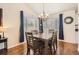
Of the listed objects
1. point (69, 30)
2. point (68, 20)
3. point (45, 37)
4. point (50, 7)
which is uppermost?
point (50, 7)

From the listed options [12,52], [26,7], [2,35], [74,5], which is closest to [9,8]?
[26,7]

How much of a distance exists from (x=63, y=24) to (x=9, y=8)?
0.99 m

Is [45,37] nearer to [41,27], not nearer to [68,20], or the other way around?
[41,27]

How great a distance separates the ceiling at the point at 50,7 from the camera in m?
2.20

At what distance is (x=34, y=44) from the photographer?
225 centimetres

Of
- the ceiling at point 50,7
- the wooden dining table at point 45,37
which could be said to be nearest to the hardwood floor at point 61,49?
the wooden dining table at point 45,37

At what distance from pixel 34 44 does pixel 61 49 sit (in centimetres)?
49

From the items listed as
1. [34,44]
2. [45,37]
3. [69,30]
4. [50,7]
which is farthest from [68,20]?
[34,44]

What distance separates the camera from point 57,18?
217 centimetres

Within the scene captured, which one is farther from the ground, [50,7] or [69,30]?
[50,7]

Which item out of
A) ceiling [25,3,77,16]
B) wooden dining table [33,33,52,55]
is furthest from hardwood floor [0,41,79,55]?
ceiling [25,3,77,16]

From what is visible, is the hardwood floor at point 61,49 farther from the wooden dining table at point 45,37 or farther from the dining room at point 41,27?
the wooden dining table at point 45,37
